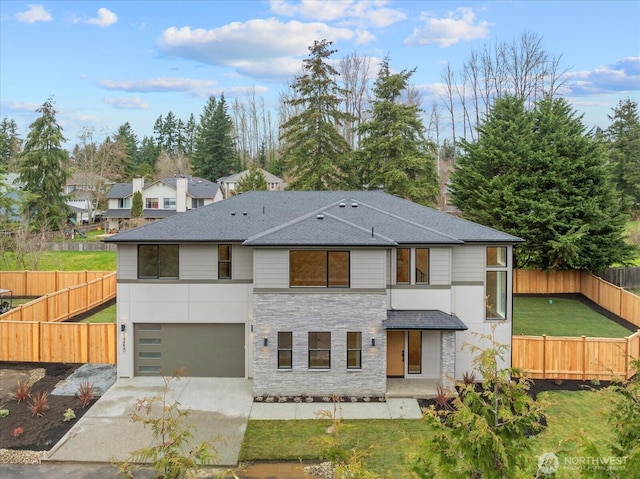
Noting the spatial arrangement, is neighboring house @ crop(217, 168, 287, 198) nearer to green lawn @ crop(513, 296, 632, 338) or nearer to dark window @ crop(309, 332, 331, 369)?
green lawn @ crop(513, 296, 632, 338)

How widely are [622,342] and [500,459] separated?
1268 cm

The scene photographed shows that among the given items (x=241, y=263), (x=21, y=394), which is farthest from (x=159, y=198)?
(x=21, y=394)

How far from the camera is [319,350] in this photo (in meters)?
15.0

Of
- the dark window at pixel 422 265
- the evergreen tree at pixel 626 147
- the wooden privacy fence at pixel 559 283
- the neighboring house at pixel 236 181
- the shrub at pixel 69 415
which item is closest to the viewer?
the shrub at pixel 69 415

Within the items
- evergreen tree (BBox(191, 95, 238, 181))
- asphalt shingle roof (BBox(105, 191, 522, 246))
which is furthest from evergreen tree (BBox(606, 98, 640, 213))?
evergreen tree (BBox(191, 95, 238, 181))

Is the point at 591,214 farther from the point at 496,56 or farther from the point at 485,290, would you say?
the point at 496,56

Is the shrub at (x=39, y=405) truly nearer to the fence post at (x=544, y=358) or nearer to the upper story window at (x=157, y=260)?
the upper story window at (x=157, y=260)

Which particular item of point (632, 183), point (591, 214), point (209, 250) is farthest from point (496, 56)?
point (209, 250)

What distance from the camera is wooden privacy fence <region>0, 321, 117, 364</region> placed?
17.2 metres

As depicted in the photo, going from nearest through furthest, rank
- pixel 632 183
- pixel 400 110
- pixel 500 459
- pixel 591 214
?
1. pixel 500 459
2. pixel 591 214
3. pixel 400 110
4. pixel 632 183

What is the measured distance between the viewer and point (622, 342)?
615 inches

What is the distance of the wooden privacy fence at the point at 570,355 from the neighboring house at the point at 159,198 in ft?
149

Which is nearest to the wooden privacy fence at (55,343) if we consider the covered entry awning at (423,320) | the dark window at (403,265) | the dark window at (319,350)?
the dark window at (319,350)

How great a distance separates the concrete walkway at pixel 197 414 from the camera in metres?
11.5
